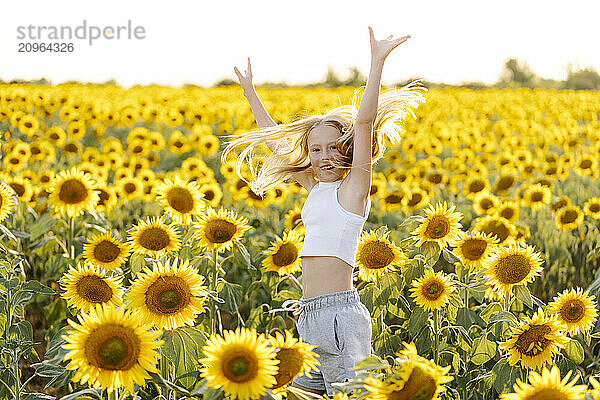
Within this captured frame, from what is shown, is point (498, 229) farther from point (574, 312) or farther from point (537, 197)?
point (537, 197)

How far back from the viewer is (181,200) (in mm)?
4027

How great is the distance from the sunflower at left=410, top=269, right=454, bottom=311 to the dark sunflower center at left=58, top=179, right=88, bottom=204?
2153 millimetres

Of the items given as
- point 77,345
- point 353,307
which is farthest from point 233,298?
point 77,345

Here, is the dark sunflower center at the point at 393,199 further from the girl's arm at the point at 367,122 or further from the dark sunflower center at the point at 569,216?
the girl's arm at the point at 367,122

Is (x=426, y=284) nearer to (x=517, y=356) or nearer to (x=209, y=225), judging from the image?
(x=517, y=356)

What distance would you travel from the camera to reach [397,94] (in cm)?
316

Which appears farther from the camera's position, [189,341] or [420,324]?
[420,324]

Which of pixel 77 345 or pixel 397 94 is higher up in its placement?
pixel 397 94

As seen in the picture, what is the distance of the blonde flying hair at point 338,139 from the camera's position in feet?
10.2

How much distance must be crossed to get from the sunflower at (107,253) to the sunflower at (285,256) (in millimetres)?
670

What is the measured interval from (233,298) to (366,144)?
985 mm

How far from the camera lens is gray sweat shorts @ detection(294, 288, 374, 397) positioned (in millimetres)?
2838

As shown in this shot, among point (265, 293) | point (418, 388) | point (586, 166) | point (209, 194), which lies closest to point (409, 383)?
point (418, 388)

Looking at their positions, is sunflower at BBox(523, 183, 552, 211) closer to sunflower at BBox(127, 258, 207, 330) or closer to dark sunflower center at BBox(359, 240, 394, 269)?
dark sunflower center at BBox(359, 240, 394, 269)
